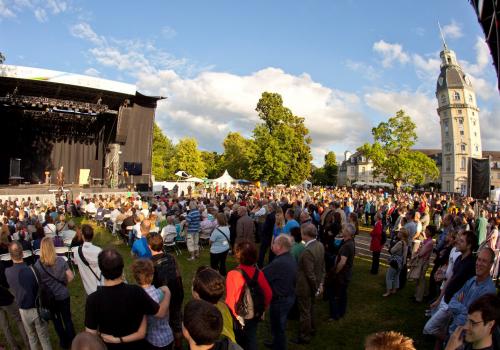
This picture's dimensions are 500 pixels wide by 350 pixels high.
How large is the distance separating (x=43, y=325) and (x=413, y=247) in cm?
718

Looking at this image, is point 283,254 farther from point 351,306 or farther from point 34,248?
point 34,248

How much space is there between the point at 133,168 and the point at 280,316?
74.0ft

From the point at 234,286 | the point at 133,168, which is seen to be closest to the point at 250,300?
the point at 234,286

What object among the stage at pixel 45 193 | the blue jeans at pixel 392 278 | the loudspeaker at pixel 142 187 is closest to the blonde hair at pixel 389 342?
the blue jeans at pixel 392 278

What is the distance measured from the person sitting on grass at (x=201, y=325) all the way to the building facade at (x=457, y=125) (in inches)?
2683

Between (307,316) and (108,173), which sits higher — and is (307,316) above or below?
below

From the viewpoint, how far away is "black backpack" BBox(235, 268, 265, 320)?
10.7 feet

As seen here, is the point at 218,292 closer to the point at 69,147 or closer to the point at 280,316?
the point at 280,316

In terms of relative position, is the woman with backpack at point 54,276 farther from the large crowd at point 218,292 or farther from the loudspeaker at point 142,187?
the loudspeaker at point 142,187

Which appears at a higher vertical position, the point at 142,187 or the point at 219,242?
the point at 142,187

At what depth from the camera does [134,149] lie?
2538cm

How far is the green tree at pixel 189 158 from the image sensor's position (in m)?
51.7

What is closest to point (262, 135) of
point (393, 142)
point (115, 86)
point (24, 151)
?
point (393, 142)

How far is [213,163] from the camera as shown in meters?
70.2
